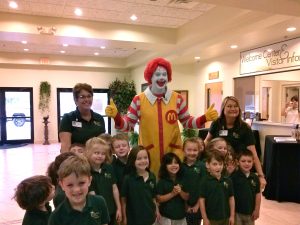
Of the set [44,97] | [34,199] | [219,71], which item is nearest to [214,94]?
[219,71]

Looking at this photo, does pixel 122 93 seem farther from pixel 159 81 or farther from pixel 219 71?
pixel 159 81

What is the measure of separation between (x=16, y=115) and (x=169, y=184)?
9.67 meters

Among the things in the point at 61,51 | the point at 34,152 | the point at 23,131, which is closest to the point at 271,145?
the point at 34,152

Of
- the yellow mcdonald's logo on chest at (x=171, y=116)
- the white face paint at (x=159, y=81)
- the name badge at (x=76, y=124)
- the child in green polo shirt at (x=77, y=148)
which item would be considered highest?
the white face paint at (x=159, y=81)

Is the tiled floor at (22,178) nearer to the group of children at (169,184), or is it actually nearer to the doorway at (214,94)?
the group of children at (169,184)

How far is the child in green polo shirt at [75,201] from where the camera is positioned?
1436mm

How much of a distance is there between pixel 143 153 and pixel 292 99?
5190 millimetres

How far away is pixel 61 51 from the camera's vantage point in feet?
31.5

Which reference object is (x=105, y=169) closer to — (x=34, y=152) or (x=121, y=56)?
(x=34, y=152)

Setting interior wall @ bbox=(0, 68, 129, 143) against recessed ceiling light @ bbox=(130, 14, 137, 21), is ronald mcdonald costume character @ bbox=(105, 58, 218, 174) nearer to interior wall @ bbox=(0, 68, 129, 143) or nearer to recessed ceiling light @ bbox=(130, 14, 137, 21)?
recessed ceiling light @ bbox=(130, 14, 137, 21)

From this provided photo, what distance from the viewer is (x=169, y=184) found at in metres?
2.20

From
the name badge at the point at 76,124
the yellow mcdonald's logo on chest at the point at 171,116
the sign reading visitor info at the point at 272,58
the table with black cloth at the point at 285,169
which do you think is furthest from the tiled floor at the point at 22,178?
the sign reading visitor info at the point at 272,58

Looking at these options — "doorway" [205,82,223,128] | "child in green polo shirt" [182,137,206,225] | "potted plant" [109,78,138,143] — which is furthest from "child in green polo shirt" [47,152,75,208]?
"potted plant" [109,78,138,143]

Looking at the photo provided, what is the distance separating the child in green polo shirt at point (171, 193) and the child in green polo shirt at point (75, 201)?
2.60 ft
